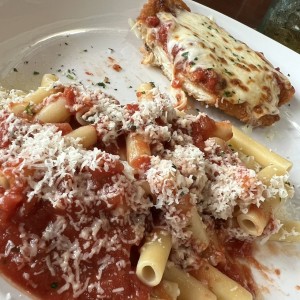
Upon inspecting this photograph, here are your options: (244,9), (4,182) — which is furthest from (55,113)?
(244,9)

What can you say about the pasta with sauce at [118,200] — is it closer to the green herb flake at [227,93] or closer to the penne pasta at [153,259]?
the penne pasta at [153,259]

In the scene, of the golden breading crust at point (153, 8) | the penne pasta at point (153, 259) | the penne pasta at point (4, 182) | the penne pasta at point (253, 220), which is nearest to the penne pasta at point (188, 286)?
the penne pasta at point (153, 259)

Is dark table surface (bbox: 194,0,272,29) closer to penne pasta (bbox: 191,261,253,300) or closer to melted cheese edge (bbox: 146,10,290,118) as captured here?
melted cheese edge (bbox: 146,10,290,118)

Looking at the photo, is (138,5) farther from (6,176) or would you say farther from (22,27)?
(6,176)

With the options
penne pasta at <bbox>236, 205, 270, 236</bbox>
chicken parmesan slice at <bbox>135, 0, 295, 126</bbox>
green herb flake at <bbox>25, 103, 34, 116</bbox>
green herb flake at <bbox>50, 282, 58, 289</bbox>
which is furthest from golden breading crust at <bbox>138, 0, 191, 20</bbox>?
green herb flake at <bbox>50, 282, 58, 289</bbox>

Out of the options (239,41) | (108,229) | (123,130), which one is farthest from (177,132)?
(239,41)

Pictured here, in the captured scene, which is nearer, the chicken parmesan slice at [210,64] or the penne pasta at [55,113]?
the penne pasta at [55,113]
